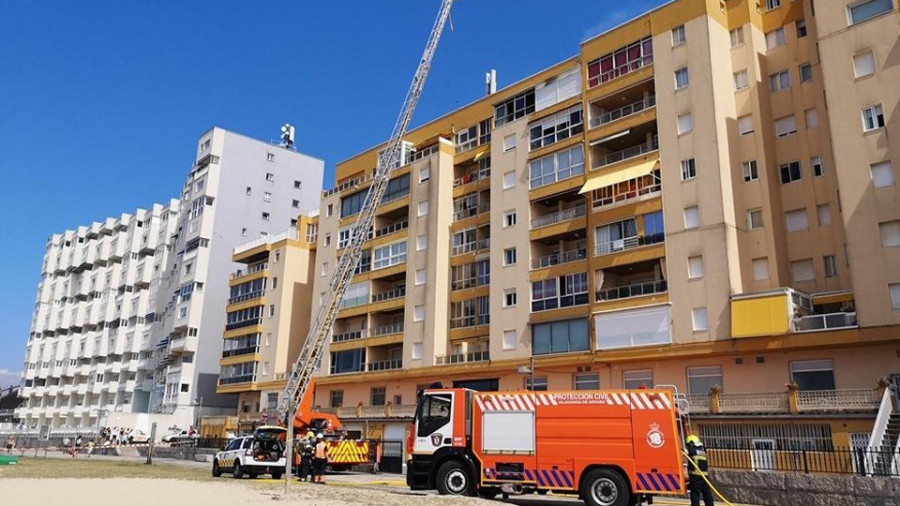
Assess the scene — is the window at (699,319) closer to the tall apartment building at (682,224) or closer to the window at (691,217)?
the tall apartment building at (682,224)

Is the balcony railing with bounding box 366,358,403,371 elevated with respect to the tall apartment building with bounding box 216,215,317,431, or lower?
lower

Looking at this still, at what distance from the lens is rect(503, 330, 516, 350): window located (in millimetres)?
47519

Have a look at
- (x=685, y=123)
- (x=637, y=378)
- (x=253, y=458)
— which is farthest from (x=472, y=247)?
(x=253, y=458)

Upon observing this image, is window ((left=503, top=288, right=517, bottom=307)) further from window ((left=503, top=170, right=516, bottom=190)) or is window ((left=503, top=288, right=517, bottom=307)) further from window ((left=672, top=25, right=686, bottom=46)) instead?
window ((left=672, top=25, right=686, bottom=46))

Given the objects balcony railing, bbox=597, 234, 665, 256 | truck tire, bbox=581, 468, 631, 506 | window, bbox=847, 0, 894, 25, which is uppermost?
window, bbox=847, 0, 894, 25

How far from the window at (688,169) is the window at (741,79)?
18.4 ft

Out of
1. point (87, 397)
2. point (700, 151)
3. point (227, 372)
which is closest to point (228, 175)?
point (227, 372)

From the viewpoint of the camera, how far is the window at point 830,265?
122 feet

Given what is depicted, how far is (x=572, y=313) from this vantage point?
44.2 meters

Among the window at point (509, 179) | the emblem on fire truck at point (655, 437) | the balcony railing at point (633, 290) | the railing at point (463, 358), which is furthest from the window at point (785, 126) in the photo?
the emblem on fire truck at point (655, 437)

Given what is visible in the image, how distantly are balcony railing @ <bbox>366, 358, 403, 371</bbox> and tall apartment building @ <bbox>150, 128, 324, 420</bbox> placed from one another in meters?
28.2

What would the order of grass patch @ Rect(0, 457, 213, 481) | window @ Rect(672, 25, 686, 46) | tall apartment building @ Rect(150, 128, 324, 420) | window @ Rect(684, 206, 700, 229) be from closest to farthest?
grass patch @ Rect(0, 457, 213, 481) < window @ Rect(684, 206, 700, 229) < window @ Rect(672, 25, 686, 46) < tall apartment building @ Rect(150, 128, 324, 420)

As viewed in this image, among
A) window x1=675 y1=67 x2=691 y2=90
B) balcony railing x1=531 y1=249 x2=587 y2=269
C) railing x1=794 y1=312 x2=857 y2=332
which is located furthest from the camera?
balcony railing x1=531 y1=249 x2=587 y2=269

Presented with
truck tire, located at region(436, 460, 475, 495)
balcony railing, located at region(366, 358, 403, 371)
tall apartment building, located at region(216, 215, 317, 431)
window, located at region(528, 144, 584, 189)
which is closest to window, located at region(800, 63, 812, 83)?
window, located at region(528, 144, 584, 189)
